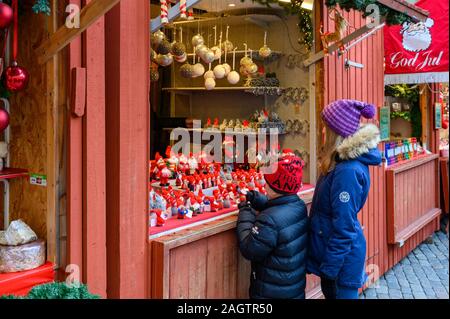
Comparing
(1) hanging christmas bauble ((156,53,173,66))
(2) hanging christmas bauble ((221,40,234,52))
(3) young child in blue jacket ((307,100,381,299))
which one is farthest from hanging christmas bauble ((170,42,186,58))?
(3) young child in blue jacket ((307,100,381,299))

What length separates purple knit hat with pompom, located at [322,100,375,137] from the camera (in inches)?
141

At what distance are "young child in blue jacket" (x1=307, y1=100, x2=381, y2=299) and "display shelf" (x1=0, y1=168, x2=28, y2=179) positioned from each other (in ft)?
6.23

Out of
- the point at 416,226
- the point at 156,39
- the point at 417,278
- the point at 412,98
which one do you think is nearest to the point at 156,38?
the point at 156,39

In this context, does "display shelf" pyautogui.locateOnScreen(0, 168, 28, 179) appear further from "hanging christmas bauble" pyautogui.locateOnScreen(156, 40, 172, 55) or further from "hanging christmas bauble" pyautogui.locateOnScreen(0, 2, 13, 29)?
"hanging christmas bauble" pyautogui.locateOnScreen(156, 40, 172, 55)

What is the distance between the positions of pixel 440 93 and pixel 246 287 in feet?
23.4

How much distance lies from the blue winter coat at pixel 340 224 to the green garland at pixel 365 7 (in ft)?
4.16

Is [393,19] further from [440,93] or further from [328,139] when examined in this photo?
[440,93]

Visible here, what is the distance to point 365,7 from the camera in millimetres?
4141

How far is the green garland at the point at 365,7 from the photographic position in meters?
4.07

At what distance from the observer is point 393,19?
463 centimetres

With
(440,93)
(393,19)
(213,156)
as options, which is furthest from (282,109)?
(440,93)

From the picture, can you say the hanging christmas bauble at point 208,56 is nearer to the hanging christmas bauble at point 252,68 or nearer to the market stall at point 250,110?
the market stall at point 250,110

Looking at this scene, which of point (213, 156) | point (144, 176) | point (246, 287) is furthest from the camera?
point (213, 156)

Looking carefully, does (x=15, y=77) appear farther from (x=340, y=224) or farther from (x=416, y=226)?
(x=416, y=226)
